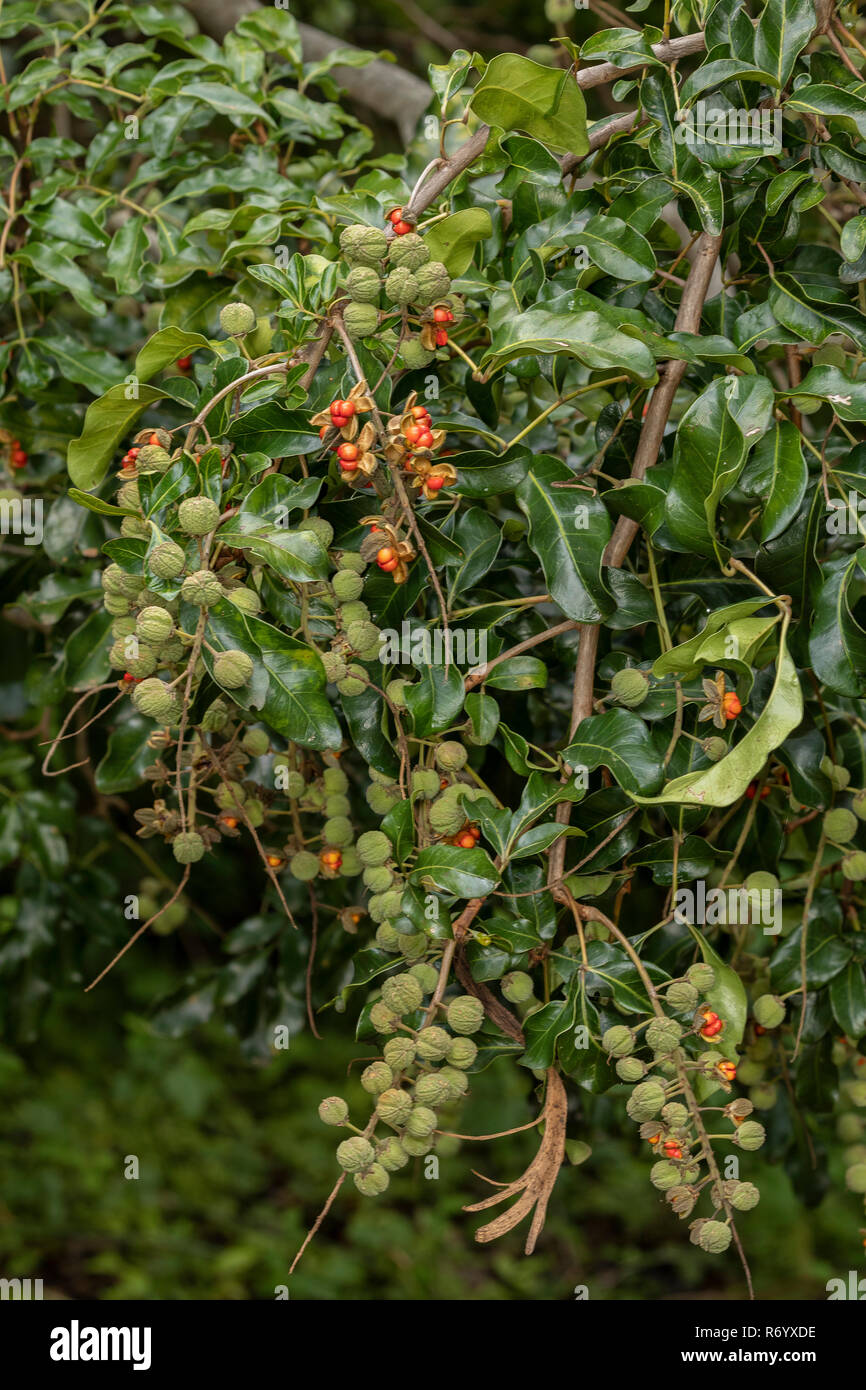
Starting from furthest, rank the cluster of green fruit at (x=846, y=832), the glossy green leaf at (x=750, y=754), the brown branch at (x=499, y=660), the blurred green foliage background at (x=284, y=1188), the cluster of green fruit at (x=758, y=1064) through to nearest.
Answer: the blurred green foliage background at (x=284, y=1188) → the cluster of green fruit at (x=758, y=1064) → the cluster of green fruit at (x=846, y=832) → the brown branch at (x=499, y=660) → the glossy green leaf at (x=750, y=754)

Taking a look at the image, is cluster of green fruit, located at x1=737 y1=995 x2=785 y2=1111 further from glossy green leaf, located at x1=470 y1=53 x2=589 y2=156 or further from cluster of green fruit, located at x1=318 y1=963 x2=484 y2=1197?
glossy green leaf, located at x1=470 y1=53 x2=589 y2=156

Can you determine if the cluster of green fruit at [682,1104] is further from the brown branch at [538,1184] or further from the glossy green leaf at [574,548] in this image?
the glossy green leaf at [574,548]

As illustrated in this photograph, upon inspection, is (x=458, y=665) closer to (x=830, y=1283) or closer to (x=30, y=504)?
(x=30, y=504)

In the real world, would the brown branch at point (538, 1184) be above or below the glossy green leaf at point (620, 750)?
below

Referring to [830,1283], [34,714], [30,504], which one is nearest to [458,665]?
[30,504]

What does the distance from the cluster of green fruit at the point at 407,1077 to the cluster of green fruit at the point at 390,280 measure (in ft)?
1.23

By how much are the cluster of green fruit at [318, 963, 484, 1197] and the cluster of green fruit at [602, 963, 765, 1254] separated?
0.09 m

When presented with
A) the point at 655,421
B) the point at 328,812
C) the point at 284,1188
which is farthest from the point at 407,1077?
the point at 284,1188

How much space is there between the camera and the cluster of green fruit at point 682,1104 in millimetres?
702

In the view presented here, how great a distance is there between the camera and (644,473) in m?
0.77

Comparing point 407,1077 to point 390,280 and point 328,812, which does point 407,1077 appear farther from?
point 390,280

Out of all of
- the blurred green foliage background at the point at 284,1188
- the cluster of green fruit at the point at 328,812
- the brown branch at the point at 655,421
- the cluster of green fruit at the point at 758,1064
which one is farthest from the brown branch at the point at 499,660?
the blurred green foliage background at the point at 284,1188

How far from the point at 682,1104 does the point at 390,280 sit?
50 cm

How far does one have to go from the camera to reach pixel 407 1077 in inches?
28.5
